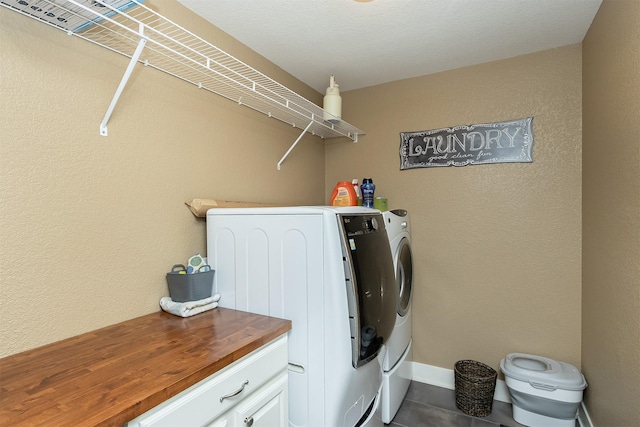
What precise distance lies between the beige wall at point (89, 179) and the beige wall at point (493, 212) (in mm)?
1553

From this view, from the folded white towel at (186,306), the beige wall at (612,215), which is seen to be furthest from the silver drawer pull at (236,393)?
the beige wall at (612,215)

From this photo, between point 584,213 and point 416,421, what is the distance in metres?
1.73

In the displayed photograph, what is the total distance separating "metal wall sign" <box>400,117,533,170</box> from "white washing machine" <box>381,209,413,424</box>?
56 centimetres

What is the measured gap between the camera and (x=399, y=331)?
217cm

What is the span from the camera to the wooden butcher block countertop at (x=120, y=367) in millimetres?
758

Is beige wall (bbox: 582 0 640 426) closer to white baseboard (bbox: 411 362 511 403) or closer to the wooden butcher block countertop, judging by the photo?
white baseboard (bbox: 411 362 511 403)

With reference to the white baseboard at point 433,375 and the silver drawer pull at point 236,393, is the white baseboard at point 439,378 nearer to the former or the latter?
the white baseboard at point 433,375

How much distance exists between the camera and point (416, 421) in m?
2.07

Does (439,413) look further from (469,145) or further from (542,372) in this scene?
(469,145)

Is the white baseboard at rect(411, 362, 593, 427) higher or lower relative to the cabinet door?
lower

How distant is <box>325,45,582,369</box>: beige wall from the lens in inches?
84.4

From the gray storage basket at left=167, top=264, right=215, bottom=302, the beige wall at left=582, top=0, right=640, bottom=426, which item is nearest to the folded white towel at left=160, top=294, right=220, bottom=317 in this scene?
the gray storage basket at left=167, top=264, right=215, bottom=302

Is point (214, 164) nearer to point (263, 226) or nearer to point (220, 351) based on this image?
point (263, 226)

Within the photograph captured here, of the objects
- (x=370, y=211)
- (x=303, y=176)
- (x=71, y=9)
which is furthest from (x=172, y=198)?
(x=303, y=176)
